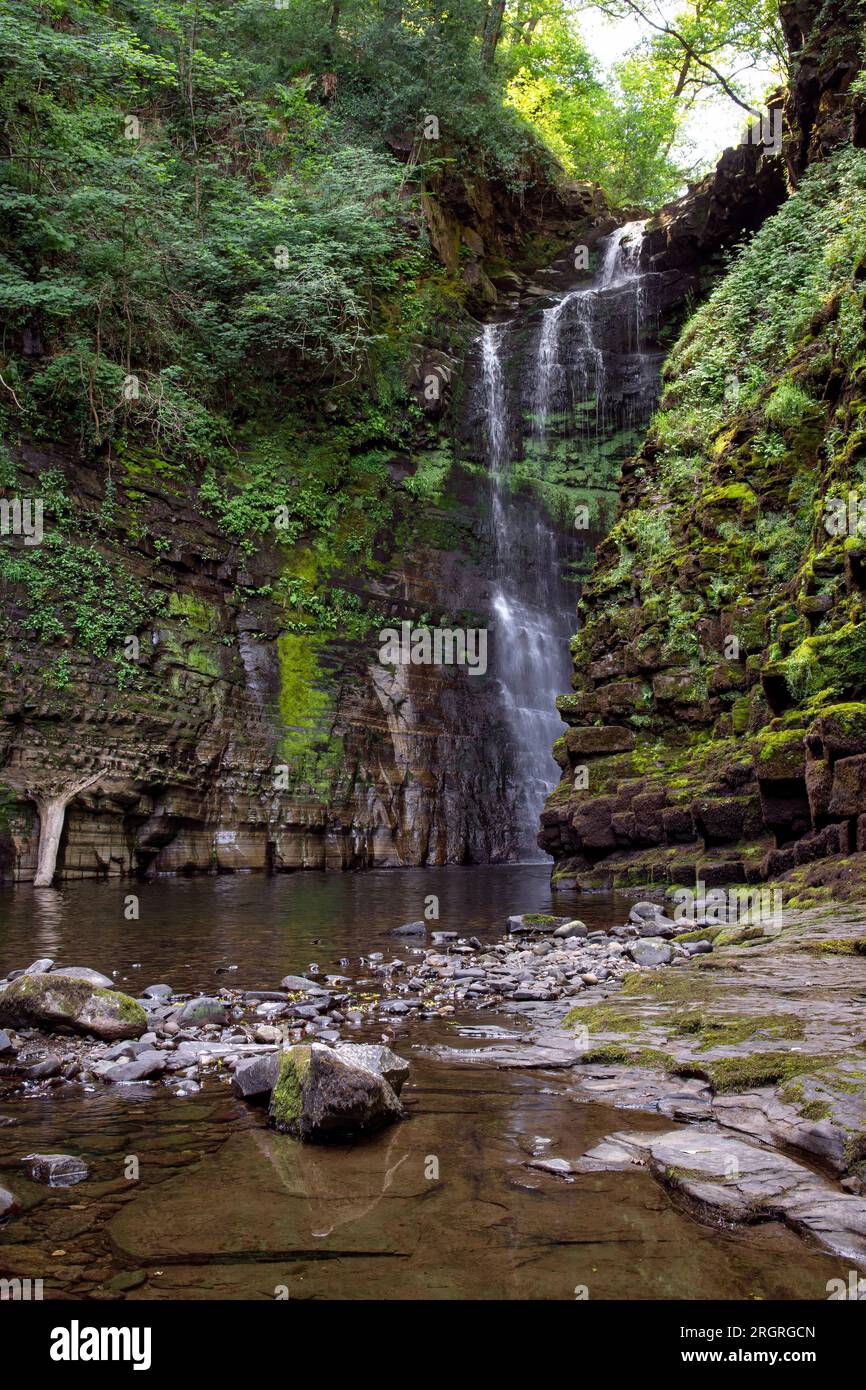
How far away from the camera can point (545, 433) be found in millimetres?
27906

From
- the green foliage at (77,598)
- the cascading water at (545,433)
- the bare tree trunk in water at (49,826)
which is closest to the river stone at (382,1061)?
the bare tree trunk in water at (49,826)

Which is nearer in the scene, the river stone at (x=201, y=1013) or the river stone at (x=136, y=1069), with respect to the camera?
the river stone at (x=136, y=1069)

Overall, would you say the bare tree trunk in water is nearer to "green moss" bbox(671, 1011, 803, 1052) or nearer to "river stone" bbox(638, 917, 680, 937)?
"river stone" bbox(638, 917, 680, 937)

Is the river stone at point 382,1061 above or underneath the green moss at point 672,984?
above

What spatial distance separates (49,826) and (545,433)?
18772 mm

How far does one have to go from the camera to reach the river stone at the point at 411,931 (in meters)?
9.42

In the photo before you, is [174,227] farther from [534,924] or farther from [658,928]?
[658,928]

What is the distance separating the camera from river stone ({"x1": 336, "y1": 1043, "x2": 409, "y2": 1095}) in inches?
152

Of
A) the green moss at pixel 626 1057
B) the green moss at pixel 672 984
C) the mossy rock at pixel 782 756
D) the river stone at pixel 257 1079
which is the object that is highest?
the mossy rock at pixel 782 756

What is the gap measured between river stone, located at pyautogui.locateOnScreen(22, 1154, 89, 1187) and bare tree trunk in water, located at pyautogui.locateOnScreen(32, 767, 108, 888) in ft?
45.7

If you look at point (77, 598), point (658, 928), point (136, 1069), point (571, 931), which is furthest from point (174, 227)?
point (136, 1069)

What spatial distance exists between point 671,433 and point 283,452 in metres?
11.2

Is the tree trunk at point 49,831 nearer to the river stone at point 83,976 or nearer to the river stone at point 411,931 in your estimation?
the river stone at point 411,931

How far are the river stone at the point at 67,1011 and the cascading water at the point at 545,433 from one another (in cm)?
1967
